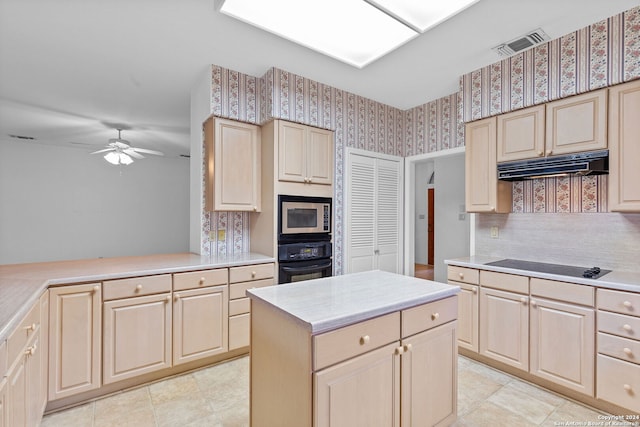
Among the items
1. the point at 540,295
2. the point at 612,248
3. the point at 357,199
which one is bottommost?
the point at 540,295

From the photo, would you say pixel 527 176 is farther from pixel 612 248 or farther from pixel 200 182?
pixel 200 182

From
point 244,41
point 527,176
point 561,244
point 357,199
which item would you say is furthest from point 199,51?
point 561,244

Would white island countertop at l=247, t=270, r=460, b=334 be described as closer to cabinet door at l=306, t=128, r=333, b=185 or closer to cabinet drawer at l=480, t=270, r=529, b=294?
→ cabinet drawer at l=480, t=270, r=529, b=294

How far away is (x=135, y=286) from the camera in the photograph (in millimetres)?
2240

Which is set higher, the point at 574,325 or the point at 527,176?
the point at 527,176

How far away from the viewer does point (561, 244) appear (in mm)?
2615

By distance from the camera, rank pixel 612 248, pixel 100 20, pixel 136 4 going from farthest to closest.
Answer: pixel 612 248
pixel 100 20
pixel 136 4

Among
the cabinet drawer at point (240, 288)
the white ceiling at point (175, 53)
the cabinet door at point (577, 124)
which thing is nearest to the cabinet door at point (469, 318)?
the cabinet door at point (577, 124)

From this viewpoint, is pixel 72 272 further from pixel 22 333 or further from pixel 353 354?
pixel 353 354

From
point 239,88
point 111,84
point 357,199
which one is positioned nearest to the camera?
point 239,88

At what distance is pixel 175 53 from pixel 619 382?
13.3 feet

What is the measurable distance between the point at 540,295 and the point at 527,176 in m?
0.99

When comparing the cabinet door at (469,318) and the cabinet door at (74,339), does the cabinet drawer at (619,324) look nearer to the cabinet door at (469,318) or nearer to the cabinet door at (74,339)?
the cabinet door at (469,318)

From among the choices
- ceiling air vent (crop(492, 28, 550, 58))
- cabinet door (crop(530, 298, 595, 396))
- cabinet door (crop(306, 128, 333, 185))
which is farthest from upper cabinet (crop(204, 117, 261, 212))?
cabinet door (crop(530, 298, 595, 396))
